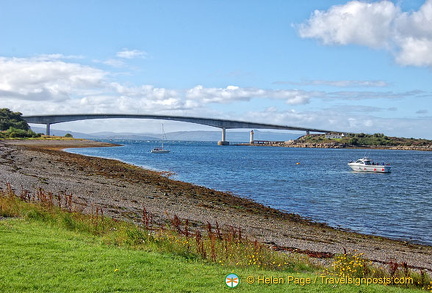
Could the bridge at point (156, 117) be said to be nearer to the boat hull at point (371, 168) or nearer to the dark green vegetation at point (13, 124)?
the dark green vegetation at point (13, 124)

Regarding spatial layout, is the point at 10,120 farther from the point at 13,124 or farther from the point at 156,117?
the point at 156,117

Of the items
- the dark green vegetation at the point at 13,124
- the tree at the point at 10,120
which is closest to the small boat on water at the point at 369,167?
the dark green vegetation at the point at 13,124

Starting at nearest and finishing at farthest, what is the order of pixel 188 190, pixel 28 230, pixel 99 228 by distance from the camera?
1. pixel 28 230
2. pixel 99 228
3. pixel 188 190

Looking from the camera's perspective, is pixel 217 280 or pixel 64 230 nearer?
pixel 217 280

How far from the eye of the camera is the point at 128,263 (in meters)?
7.83

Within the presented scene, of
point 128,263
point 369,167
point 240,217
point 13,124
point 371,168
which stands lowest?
point 371,168

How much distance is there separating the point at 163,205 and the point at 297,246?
351 inches

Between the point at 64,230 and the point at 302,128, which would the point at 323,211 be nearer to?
the point at 64,230

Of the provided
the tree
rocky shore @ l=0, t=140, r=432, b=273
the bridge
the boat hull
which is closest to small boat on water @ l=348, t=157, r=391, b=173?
the boat hull

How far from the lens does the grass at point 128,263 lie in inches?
269

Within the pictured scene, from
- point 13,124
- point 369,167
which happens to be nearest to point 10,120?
point 13,124

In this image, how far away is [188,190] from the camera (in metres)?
29.4

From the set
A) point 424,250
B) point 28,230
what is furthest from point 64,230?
point 424,250

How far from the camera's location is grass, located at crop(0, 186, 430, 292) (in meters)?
6.82
